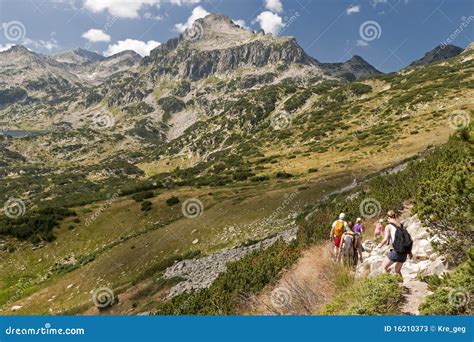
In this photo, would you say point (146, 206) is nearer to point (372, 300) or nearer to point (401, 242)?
point (401, 242)

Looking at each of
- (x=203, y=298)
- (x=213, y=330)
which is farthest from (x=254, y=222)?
(x=213, y=330)

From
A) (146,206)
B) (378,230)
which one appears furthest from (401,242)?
(146,206)

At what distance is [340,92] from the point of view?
470 feet

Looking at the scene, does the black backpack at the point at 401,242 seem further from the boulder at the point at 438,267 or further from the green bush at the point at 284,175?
the green bush at the point at 284,175

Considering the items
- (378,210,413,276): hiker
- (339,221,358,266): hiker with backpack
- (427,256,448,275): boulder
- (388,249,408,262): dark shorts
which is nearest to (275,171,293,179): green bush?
(339,221,358,266): hiker with backpack

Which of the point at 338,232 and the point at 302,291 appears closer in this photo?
the point at 302,291

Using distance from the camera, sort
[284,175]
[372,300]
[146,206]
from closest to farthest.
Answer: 1. [372,300]
2. [146,206]
3. [284,175]

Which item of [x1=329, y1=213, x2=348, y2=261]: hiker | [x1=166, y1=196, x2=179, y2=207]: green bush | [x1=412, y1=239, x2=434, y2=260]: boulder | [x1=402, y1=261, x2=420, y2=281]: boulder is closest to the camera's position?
[x1=402, y1=261, x2=420, y2=281]: boulder

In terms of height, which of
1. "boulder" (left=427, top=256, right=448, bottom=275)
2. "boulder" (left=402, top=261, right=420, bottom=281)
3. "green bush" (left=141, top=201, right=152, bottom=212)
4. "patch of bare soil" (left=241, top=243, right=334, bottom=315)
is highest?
"green bush" (left=141, top=201, right=152, bottom=212)

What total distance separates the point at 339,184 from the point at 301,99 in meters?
121

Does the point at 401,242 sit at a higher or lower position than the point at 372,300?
higher

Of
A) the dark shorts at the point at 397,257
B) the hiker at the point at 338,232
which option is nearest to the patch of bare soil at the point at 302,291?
the hiker at the point at 338,232

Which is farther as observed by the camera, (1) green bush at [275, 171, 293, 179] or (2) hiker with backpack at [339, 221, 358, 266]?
(1) green bush at [275, 171, 293, 179]

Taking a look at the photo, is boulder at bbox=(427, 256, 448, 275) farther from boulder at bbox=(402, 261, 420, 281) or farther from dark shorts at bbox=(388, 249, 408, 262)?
dark shorts at bbox=(388, 249, 408, 262)
